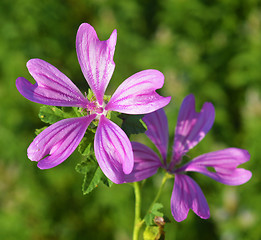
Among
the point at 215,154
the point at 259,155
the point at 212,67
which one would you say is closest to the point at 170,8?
the point at 212,67

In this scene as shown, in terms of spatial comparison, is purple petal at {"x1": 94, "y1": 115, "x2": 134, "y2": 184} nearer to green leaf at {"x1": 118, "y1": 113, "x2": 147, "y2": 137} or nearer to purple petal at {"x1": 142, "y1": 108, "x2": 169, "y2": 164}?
green leaf at {"x1": 118, "y1": 113, "x2": 147, "y2": 137}

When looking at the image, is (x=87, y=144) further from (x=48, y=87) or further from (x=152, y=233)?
(x=152, y=233)

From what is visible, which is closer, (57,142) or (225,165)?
(57,142)

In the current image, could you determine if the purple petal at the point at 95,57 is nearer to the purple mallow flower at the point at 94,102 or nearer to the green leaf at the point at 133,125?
the purple mallow flower at the point at 94,102

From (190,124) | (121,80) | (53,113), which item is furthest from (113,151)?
(121,80)

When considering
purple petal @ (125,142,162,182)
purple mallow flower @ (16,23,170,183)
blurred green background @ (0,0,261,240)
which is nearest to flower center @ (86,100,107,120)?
purple mallow flower @ (16,23,170,183)

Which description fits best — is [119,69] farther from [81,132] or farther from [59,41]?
[81,132]

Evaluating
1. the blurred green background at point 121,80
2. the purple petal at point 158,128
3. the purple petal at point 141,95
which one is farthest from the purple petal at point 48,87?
the blurred green background at point 121,80
